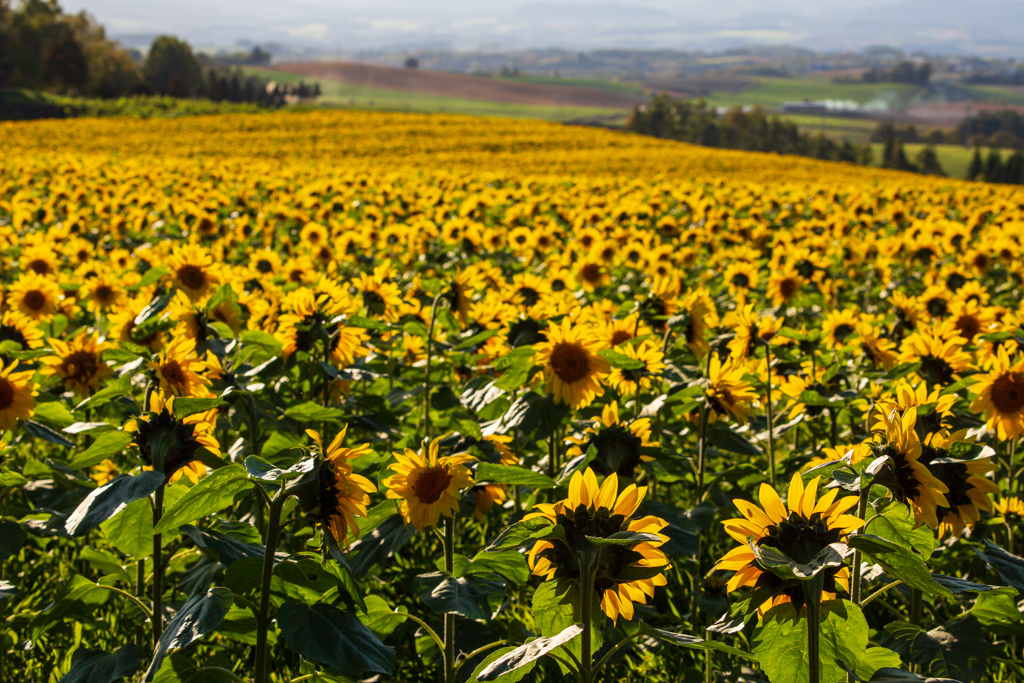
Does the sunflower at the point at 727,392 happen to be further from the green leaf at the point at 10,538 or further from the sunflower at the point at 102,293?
the sunflower at the point at 102,293

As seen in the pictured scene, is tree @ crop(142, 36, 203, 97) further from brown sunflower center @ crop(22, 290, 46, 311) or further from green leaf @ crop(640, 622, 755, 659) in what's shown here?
green leaf @ crop(640, 622, 755, 659)

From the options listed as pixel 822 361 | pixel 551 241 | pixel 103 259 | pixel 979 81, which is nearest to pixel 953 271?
pixel 822 361

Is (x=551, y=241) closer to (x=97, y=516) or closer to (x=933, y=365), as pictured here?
(x=933, y=365)

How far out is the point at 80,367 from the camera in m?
3.27

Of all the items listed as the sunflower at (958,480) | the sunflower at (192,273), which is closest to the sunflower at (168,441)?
the sunflower at (958,480)

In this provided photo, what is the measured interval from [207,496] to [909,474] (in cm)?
149

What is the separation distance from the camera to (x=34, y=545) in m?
3.73

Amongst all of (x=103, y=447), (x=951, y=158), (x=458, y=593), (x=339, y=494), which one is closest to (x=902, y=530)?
(x=458, y=593)

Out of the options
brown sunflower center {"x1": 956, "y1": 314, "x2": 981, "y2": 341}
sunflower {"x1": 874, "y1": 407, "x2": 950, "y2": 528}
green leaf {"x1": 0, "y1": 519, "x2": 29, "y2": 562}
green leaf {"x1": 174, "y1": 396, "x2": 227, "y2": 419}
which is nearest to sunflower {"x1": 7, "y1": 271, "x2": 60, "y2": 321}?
green leaf {"x1": 0, "y1": 519, "x2": 29, "y2": 562}

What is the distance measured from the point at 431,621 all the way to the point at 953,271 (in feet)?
16.0

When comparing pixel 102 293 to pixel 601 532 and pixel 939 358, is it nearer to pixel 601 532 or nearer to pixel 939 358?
pixel 601 532

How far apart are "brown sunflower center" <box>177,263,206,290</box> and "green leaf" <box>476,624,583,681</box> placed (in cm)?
335

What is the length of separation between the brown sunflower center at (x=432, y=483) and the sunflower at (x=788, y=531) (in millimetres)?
846

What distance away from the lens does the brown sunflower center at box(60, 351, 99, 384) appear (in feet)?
10.7
